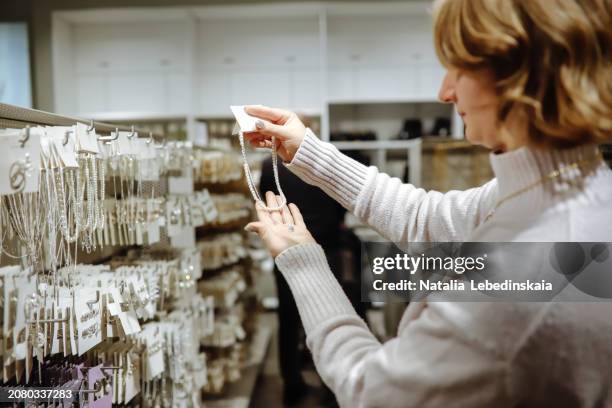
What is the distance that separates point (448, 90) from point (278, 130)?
0.32m

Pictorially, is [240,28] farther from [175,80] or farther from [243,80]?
[175,80]

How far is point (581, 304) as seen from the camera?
1.76ft

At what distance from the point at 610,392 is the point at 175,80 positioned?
3.63 meters

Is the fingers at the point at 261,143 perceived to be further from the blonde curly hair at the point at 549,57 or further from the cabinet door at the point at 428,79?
the cabinet door at the point at 428,79

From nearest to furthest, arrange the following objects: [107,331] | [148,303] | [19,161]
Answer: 1. [19,161]
2. [107,331]
3. [148,303]

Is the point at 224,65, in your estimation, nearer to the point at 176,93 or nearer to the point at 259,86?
the point at 259,86

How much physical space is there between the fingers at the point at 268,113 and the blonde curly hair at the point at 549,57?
420mm

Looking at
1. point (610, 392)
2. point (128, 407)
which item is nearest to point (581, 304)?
point (610, 392)

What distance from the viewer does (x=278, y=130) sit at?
0.89m

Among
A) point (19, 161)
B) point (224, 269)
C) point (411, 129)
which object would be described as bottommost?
point (224, 269)

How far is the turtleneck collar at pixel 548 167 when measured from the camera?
55 cm

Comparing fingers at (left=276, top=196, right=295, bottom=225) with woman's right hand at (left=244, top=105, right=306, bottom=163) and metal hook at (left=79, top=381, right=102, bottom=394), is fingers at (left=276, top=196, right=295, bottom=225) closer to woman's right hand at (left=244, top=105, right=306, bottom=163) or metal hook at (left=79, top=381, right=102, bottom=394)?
woman's right hand at (left=244, top=105, right=306, bottom=163)

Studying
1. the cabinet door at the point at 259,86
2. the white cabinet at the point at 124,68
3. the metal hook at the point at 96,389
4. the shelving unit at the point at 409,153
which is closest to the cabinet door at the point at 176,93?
the white cabinet at the point at 124,68

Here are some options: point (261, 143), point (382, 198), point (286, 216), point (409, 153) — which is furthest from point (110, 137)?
point (409, 153)
